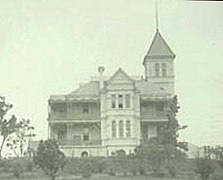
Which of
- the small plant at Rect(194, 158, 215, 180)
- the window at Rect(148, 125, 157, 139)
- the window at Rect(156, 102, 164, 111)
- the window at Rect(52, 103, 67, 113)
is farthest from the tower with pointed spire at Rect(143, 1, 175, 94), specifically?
the small plant at Rect(194, 158, 215, 180)

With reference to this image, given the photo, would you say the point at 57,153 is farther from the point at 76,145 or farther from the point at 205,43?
the point at 76,145

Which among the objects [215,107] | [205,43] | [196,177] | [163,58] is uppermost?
[163,58]

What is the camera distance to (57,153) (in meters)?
26.3

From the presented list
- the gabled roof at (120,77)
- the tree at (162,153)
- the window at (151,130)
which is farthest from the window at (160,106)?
the tree at (162,153)

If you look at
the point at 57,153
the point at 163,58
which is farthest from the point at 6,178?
the point at 163,58

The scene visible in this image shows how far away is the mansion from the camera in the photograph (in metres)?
41.7

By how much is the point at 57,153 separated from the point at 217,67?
7.06 metres

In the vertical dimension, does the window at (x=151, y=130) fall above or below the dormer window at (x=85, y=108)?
below

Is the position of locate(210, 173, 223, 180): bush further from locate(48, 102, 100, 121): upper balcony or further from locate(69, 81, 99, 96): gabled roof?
locate(69, 81, 99, 96): gabled roof

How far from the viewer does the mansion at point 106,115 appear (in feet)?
137

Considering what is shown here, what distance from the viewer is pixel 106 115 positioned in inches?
1658

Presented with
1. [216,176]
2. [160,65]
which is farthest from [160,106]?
[216,176]

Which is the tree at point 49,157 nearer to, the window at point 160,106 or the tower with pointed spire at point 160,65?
the window at point 160,106

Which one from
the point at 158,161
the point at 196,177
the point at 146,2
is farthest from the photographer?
the point at 158,161
